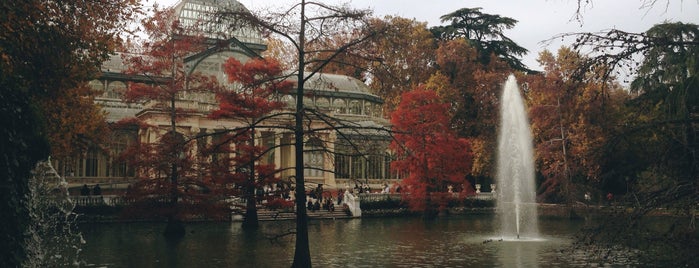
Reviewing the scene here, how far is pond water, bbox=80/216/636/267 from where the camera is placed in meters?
17.6

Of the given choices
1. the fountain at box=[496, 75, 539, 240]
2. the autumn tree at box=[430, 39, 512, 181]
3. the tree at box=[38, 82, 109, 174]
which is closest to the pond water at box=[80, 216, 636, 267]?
the fountain at box=[496, 75, 539, 240]

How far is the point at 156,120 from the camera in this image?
39188mm

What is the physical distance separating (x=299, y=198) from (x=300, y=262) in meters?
1.33

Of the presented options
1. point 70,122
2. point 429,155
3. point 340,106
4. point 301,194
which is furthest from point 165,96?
point 340,106

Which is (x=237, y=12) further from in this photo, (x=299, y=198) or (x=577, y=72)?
(x=577, y=72)

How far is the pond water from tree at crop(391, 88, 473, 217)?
5406 mm

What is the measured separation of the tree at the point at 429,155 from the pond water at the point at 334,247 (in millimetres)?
5406

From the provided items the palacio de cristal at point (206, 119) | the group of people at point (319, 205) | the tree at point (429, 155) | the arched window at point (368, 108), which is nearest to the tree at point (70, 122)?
the palacio de cristal at point (206, 119)

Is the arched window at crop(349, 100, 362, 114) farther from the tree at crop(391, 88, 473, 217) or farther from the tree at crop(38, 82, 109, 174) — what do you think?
the tree at crop(38, 82, 109, 174)

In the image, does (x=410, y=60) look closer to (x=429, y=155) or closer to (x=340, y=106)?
(x=340, y=106)

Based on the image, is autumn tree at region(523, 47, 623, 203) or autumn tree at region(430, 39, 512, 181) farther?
autumn tree at region(430, 39, 512, 181)

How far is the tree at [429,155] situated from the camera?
116 ft

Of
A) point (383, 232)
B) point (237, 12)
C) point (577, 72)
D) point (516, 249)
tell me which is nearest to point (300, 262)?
point (237, 12)

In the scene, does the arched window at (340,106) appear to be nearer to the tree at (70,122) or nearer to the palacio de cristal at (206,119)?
the palacio de cristal at (206,119)
